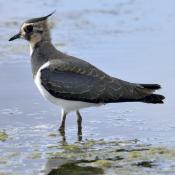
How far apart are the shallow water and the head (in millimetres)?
983

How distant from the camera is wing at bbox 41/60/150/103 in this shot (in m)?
11.0

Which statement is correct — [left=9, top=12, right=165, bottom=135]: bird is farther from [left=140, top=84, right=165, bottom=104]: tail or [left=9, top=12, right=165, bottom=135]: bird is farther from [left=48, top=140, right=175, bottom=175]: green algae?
[left=48, top=140, right=175, bottom=175]: green algae

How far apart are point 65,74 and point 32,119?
2.75ft

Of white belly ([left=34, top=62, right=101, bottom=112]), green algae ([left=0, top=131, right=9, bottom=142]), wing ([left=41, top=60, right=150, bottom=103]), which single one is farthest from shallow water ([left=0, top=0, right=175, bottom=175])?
wing ([left=41, top=60, right=150, bottom=103])

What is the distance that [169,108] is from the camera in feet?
38.9

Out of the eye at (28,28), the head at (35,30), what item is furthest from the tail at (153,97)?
the eye at (28,28)

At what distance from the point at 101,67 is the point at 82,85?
245cm

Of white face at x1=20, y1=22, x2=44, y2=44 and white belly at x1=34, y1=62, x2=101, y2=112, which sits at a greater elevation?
white face at x1=20, y1=22, x2=44, y2=44

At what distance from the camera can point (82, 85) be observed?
36.4ft

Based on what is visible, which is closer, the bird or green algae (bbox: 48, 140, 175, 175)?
green algae (bbox: 48, 140, 175, 175)

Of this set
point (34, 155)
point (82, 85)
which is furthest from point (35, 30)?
point (34, 155)

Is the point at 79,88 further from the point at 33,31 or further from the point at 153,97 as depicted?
the point at 33,31

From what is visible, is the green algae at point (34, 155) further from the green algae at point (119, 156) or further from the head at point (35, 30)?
the head at point (35, 30)

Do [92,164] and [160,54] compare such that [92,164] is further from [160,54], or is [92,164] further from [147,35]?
[147,35]
